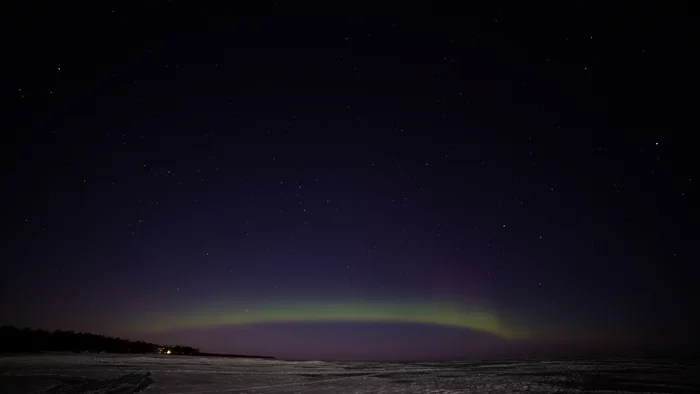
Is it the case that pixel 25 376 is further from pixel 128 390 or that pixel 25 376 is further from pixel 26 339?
pixel 26 339

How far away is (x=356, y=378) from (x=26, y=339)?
39080mm

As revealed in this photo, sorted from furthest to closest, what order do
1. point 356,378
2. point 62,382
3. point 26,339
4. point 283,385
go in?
point 26,339
point 356,378
point 283,385
point 62,382

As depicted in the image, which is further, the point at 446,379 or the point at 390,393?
the point at 446,379

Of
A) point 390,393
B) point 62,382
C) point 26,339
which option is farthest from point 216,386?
point 26,339

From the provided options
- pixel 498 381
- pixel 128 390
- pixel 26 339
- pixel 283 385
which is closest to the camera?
pixel 128 390

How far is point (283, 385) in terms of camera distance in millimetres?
13273

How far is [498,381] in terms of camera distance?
14.4 meters

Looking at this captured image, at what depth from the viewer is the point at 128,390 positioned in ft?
36.7

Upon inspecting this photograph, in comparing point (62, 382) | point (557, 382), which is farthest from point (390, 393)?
point (62, 382)

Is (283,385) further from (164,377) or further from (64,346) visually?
(64,346)

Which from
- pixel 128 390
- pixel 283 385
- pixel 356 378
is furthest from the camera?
pixel 356 378

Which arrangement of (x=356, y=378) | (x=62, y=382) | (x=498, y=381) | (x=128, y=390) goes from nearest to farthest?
1. (x=128, y=390)
2. (x=62, y=382)
3. (x=498, y=381)
4. (x=356, y=378)

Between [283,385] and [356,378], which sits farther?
[356,378]

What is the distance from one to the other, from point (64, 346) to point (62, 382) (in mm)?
36883
